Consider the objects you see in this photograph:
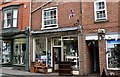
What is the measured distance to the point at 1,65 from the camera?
1012 inches

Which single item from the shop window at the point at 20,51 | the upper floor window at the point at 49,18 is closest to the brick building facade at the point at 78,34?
the upper floor window at the point at 49,18

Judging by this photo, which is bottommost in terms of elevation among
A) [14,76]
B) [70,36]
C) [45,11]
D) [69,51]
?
[14,76]

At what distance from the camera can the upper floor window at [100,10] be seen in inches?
692

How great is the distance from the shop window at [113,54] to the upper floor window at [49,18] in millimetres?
5222

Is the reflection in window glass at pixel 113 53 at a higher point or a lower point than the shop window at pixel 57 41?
lower

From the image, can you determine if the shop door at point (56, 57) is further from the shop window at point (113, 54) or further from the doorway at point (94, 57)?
the shop window at point (113, 54)

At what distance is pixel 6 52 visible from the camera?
25.9 m

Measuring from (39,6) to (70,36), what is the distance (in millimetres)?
4521

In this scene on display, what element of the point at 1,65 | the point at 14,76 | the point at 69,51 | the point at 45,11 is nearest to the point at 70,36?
the point at 69,51

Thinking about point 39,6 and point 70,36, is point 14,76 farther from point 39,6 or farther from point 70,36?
point 39,6

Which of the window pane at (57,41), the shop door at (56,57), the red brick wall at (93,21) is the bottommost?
the shop door at (56,57)

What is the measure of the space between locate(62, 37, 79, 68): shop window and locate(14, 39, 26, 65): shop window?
16.4ft

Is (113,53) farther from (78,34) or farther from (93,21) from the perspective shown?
(78,34)

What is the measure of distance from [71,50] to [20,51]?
252 inches
